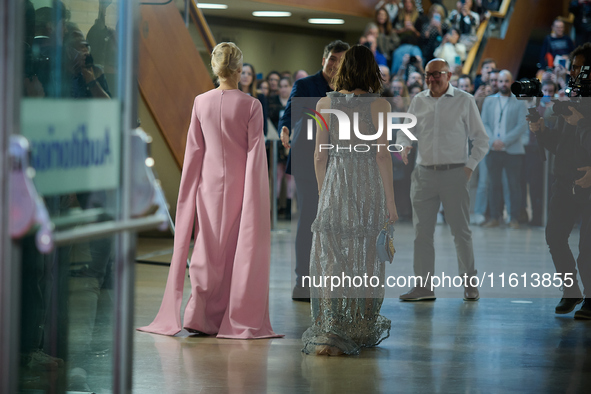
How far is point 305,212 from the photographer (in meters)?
4.99

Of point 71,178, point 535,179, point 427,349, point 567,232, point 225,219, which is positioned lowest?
point 427,349

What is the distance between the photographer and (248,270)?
4039mm

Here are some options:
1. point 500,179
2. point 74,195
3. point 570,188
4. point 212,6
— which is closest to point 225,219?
point 500,179

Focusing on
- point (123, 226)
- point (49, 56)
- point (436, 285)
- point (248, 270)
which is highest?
point (49, 56)

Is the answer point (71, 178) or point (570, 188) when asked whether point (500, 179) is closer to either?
point (570, 188)

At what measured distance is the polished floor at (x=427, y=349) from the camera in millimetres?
3205

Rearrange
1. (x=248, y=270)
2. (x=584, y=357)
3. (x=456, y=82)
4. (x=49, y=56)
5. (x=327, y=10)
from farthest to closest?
1. (x=327, y=10)
2. (x=456, y=82)
3. (x=248, y=270)
4. (x=584, y=357)
5. (x=49, y=56)

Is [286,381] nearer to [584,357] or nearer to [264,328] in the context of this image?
[264,328]

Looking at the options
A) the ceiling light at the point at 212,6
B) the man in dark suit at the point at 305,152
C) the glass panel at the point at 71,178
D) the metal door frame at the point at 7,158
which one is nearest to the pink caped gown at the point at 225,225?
the man in dark suit at the point at 305,152

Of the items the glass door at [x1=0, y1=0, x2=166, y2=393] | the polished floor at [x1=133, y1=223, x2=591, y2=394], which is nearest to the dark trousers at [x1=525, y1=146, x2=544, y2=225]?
the polished floor at [x1=133, y1=223, x2=591, y2=394]

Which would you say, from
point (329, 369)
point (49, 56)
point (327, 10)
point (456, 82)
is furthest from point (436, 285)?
point (327, 10)

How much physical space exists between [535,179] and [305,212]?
1574mm

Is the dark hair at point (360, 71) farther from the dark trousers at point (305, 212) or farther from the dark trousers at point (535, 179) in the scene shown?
the dark trousers at point (535, 179)

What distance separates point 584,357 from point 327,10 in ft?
30.3
